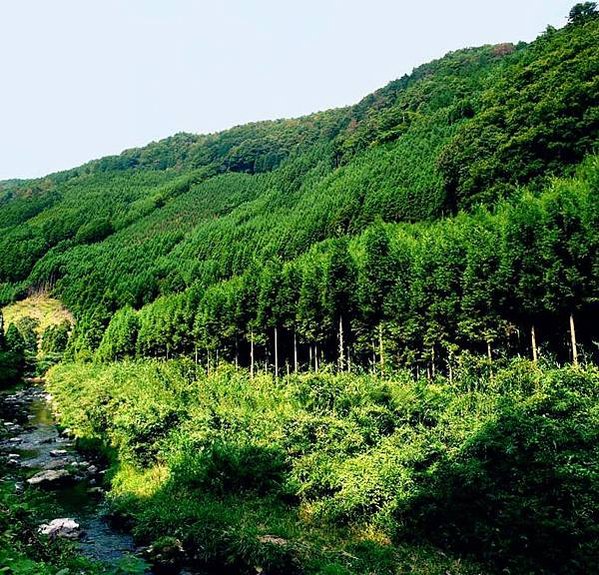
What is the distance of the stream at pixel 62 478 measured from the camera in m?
19.9

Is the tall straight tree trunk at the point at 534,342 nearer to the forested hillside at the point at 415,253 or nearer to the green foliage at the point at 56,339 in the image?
the forested hillside at the point at 415,253

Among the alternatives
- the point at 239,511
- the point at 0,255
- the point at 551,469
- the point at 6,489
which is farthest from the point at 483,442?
the point at 0,255

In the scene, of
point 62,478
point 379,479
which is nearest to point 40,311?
point 62,478

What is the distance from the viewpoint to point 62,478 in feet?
94.0

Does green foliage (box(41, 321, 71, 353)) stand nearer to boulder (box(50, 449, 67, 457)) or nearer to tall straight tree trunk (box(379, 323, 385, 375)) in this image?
boulder (box(50, 449, 67, 457))

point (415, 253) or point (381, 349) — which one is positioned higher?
point (415, 253)

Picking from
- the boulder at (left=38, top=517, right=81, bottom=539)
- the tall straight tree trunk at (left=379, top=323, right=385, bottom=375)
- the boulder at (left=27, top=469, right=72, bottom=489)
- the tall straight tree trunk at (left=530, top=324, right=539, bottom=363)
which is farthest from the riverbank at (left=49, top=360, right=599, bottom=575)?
the tall straight tree trunk at (left=379, top=323, right=385, bottom=375)

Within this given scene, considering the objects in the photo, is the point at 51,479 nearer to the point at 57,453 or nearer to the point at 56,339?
the point at 57,453

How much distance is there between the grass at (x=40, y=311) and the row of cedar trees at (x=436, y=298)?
78.3 meters

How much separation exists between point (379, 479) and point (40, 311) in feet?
444

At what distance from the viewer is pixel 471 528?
17016 millimetres

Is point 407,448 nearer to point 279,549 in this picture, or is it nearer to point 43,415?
point 279,549

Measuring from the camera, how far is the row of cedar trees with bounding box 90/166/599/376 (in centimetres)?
3428

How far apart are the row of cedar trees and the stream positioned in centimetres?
2123
